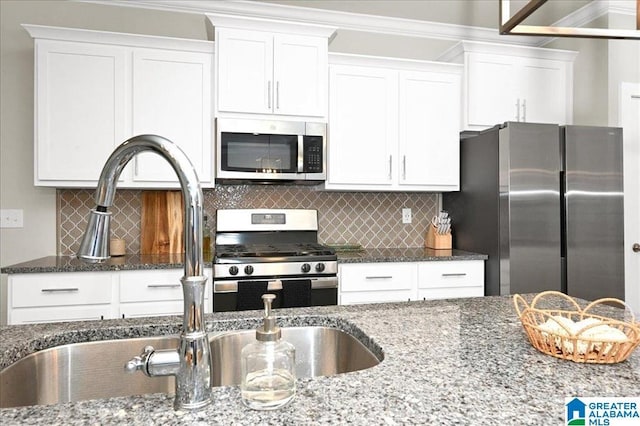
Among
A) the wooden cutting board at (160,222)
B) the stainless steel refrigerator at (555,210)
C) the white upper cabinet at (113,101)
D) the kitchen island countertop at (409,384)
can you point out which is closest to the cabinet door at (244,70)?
the white upper cabinet at (113,101)

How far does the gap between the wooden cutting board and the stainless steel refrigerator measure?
7.18ft

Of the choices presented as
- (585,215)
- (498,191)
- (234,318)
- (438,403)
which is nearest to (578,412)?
(438,403)

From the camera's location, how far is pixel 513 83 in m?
3.32

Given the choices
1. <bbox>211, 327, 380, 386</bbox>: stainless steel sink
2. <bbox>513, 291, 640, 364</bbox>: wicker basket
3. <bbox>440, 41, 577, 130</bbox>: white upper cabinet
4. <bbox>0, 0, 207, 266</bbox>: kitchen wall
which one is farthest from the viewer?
<bbox>440, 41, 577, 130</bbox>: white upper cabinet

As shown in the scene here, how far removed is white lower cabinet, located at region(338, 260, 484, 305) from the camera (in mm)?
2781

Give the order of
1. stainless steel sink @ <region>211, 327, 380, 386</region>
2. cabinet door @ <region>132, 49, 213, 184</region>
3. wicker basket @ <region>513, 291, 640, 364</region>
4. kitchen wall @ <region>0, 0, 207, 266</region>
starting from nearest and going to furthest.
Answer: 1. wicker basket @ <region>513, 291, 640, 364</region>
2. stainless steel sink @ <region>211, 327, 380, 386</region>
3. cabinet door @ <region>132, 49, 213, 184</region>
4. kitchen wall @ <region>0, 0, 207, 266</region>

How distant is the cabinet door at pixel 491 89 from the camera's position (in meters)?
3.25

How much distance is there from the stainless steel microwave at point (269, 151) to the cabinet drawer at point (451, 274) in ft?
3.15

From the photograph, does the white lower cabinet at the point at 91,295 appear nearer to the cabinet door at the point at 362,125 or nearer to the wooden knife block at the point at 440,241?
the cabinet door at the point at 362,125

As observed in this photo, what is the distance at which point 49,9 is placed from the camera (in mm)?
2949

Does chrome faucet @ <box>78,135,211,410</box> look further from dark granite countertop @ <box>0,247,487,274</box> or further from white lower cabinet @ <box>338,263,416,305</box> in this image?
white lower cabinet @ <box>338,263,416,305</box>

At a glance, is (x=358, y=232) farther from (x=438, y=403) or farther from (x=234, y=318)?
(x=438, y=403)

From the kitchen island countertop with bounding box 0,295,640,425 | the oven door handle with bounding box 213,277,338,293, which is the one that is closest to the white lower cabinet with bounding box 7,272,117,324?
the oven door handle with bounding box 213,277,338,293

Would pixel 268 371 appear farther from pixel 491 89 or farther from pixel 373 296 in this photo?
pixel 491 89
